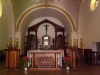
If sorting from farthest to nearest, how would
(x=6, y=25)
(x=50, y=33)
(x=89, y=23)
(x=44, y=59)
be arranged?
(x=50, y=33), (x=6, y=25), (x=89, y=23), (x=44, y=59)

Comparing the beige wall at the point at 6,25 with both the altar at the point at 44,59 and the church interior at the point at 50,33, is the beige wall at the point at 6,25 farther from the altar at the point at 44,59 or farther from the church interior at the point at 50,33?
the altar at the point at 44,59

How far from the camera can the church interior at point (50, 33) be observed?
1048cm

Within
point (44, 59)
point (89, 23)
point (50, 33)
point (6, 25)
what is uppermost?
point (6, 25)

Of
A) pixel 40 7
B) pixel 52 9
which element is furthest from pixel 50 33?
pixel 40 7

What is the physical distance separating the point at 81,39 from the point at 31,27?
5815mm

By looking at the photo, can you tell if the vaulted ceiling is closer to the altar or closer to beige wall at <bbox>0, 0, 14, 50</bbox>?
beige wall at <bbox>0, 0, 14, 50</bbox>

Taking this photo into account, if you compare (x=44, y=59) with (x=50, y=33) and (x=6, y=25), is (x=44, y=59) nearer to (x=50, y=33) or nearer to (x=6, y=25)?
(x=6, y=25)

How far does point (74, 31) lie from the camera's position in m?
16.1

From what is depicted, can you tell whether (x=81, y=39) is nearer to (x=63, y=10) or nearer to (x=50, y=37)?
(x=63, y=10)

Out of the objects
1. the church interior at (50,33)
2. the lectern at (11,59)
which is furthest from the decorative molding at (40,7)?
the lectern at (11,59)

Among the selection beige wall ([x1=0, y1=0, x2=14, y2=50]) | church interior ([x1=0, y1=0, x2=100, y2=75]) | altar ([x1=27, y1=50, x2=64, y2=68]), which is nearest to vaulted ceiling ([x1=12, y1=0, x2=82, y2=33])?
church interior ([x1=0, y1=0, x2=100, y2=75])

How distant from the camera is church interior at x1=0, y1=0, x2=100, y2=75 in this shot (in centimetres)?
1048

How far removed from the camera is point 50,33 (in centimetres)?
1992

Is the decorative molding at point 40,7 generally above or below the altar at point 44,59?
above
